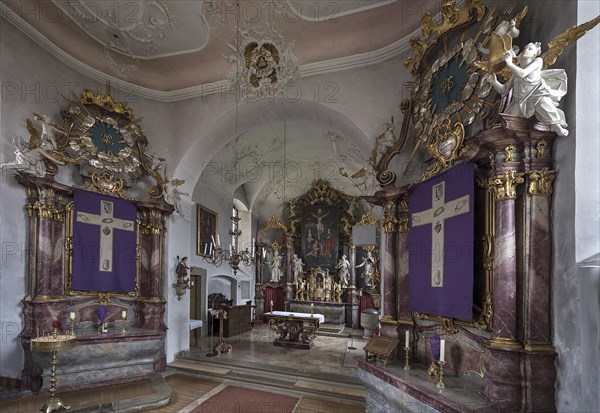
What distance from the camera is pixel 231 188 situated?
47.3ft

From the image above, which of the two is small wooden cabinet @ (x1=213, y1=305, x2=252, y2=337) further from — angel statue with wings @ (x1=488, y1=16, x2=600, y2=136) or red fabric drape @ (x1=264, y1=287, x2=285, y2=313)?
angel statue with wings @ (x1=488, y1=16, x2=600, y2=136)

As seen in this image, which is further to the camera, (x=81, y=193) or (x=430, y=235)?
(x=81, y=193)

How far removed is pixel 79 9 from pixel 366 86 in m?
5.62

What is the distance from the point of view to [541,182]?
365cm

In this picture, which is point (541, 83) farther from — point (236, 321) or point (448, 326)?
point (236, 321)

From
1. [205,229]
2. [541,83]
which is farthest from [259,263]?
[541,83]

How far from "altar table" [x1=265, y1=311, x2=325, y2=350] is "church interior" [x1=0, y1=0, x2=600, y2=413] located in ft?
0.26

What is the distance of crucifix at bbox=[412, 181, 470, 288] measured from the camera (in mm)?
4836

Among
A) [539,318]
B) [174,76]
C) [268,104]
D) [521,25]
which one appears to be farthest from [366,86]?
[539,318]

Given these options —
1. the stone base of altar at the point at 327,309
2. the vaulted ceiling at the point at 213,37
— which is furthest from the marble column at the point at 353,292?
the vaulted ceiling at the point at 213,37

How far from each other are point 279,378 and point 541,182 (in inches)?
239

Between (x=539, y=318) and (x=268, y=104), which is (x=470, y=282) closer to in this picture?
(x=539, y=318)

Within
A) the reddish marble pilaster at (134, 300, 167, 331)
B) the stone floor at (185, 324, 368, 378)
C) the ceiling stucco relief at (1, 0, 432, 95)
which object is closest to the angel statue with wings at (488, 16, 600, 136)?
the ceiling stucco relief at (1, 0, 432, 95)

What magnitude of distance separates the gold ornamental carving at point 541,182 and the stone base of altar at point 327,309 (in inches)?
473
